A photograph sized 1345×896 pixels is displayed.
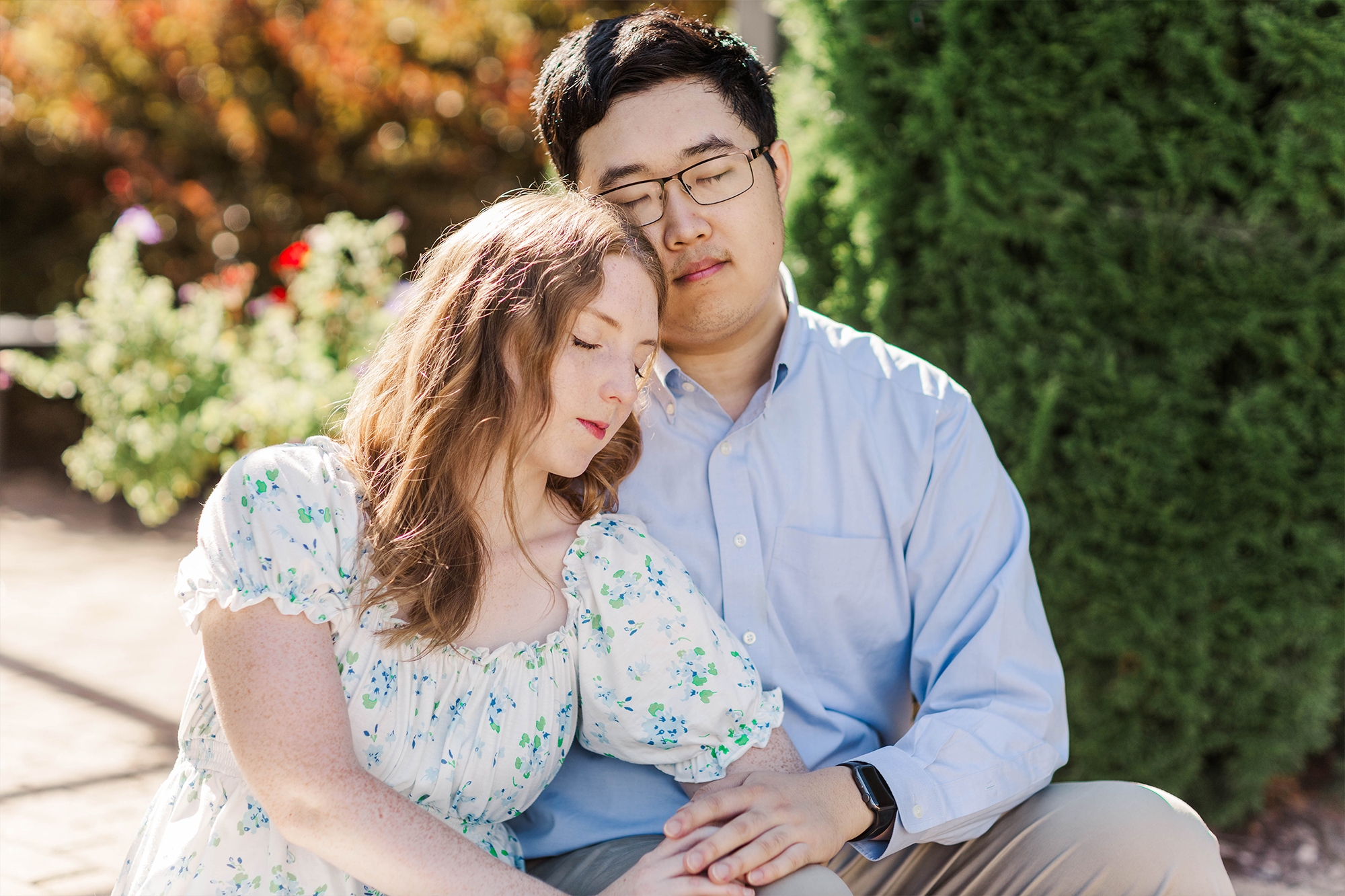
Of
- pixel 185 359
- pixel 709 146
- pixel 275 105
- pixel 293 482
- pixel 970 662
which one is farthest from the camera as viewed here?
pixel 275 105

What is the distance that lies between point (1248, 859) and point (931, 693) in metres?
1.59

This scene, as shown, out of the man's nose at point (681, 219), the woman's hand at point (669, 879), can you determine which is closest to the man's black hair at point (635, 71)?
the man's nose at point (681, 219)

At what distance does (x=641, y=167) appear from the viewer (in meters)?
1.95

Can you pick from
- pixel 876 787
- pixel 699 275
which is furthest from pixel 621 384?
pixel 876 787

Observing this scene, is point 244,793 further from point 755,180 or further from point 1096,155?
point 1096,155

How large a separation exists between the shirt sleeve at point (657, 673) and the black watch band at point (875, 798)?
0.17 m

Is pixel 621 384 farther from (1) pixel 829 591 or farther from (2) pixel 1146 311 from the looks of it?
(2) pixel 1146 311

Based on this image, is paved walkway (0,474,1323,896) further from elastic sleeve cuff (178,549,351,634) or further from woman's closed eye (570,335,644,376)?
woman's closed eye (570,335,644,376)

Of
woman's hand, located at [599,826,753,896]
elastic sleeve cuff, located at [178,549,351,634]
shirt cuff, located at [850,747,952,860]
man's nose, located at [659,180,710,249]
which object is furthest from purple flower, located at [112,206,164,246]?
shirt cuff, located at [850,747,952,860]

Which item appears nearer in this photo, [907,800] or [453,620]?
[453,620]

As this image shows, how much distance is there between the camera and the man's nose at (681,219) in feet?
6.39

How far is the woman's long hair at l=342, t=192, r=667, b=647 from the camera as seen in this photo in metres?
1.58

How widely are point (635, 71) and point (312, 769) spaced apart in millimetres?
1384

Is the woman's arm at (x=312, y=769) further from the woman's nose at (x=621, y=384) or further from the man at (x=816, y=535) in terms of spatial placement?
the woman's nose at (x=621, y=384)
